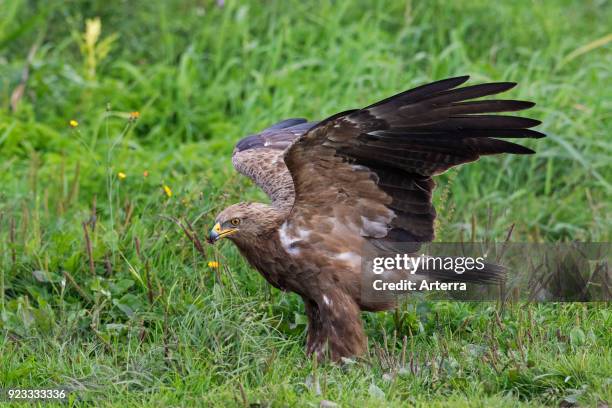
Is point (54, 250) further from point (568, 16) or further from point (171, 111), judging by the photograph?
point (568, 16)

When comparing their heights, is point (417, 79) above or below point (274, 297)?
above

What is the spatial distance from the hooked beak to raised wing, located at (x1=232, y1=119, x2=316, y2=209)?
0.39 metres

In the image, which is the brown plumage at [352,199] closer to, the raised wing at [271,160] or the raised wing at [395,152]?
the raised wing at [395,152]

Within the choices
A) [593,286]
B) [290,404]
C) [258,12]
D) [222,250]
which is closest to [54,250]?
[222,250]

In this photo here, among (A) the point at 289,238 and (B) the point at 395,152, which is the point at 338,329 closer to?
(A) the point at 289,238

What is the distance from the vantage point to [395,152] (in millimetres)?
5559

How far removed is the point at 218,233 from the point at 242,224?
5.3 inches

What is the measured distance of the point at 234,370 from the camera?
201 inches

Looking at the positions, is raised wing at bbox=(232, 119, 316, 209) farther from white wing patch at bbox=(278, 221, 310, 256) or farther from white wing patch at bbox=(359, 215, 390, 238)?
white wing patch at bbox=(359, 215, 390, 238)

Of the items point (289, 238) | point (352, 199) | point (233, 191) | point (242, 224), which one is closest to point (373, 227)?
point (352, 199)

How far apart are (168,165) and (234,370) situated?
9.58 ft

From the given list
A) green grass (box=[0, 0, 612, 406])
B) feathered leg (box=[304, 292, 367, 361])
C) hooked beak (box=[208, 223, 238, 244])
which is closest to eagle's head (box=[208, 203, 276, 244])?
hooked beak (box=[208, 223, 238, 244])

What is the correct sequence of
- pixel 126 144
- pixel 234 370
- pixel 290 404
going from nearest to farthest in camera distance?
pixel 290 404 → pixel 234 370 → pixel 126 144

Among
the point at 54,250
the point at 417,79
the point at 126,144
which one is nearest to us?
the point at 54,250
